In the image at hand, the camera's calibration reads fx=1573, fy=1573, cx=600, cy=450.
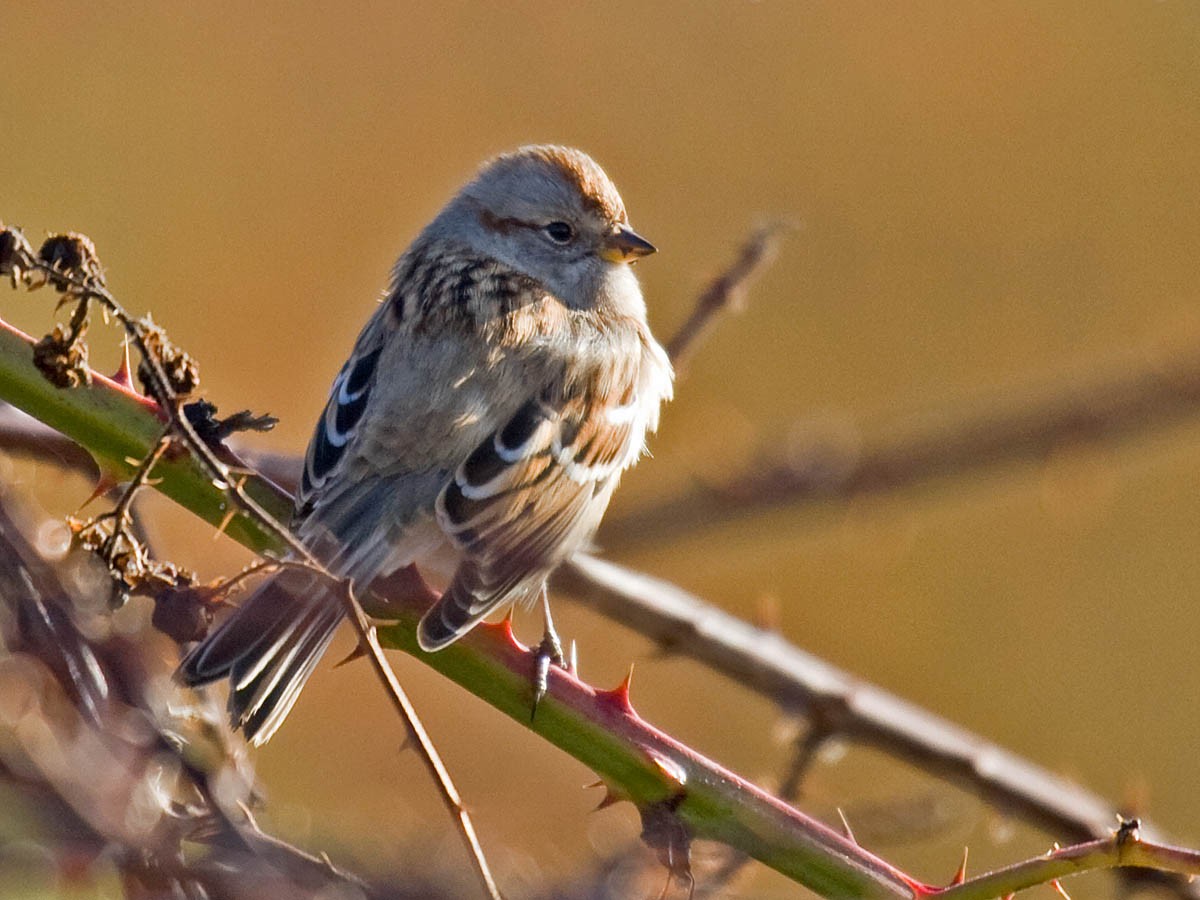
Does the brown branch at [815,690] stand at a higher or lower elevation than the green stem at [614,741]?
higher

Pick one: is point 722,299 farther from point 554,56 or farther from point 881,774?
point 554,56

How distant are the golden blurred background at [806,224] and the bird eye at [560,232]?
669mm

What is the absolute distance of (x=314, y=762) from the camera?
150 inches

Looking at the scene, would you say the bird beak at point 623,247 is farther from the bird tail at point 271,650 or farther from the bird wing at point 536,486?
the bird tail at point 271,650

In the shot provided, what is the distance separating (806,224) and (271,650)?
3445mm

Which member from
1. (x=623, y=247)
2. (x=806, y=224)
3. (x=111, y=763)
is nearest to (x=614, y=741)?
(x=111, y=763)

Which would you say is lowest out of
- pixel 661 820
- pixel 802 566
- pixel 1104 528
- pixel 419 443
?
pixel 661 820

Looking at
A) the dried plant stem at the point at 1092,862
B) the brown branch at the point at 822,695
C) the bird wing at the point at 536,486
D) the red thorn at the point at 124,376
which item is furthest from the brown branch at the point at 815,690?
the dried plant stem at the point at 1092,862

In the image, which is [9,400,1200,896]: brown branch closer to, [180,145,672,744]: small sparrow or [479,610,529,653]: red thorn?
[180,145,672,744]: small sparrow

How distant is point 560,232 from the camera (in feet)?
11.8

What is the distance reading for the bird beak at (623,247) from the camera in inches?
139

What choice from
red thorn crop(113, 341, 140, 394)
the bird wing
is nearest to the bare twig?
the bird wing

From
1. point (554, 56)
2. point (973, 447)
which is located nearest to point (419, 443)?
point (973, 447)

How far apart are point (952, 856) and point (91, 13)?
3.75 m
